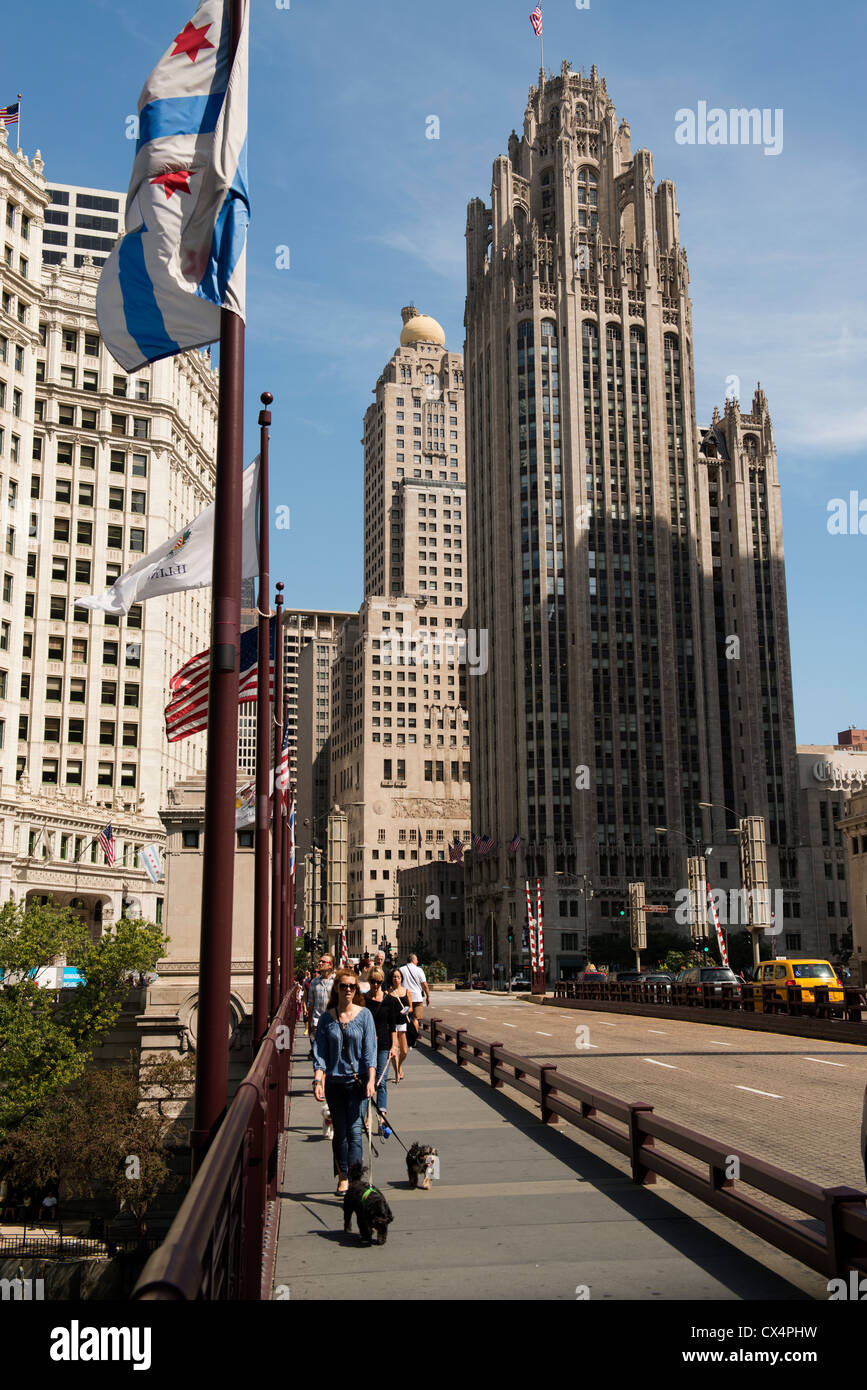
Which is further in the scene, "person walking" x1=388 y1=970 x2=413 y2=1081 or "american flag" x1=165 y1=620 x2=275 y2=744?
"person walking" x1=388 y1=970 x2=413 y2=1081

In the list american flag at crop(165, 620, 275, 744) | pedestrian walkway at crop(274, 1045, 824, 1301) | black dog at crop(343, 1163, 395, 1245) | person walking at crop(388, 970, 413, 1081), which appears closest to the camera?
pedestrian walkway at crop(274, 1045, 824, 1301)

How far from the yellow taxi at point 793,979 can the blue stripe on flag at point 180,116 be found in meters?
31.5

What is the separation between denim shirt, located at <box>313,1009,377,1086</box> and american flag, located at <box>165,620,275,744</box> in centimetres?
561

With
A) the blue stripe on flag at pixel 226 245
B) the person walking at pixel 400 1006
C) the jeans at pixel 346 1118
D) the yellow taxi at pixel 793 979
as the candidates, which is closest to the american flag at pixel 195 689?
the person walking at pixel 400 1006

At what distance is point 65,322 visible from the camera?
84.9 m

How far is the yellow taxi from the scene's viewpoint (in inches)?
1403

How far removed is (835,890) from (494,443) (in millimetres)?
64022

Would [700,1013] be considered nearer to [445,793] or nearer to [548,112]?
[548,112]

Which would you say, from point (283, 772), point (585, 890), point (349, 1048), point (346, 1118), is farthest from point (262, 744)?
point (585, 890)

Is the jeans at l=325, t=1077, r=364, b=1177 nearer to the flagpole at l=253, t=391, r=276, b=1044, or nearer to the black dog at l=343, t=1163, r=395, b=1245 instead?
the black dog at l=343, t=1163, r=395, b=1245

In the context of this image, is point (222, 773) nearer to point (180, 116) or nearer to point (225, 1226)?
point (225, 1226)

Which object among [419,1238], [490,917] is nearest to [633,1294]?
[419,1238]

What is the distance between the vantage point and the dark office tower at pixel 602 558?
128 m

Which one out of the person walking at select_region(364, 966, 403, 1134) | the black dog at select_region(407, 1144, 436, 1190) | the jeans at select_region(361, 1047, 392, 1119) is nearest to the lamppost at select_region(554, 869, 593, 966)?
the person walking at select_region(364, 966, 403, 1134)
